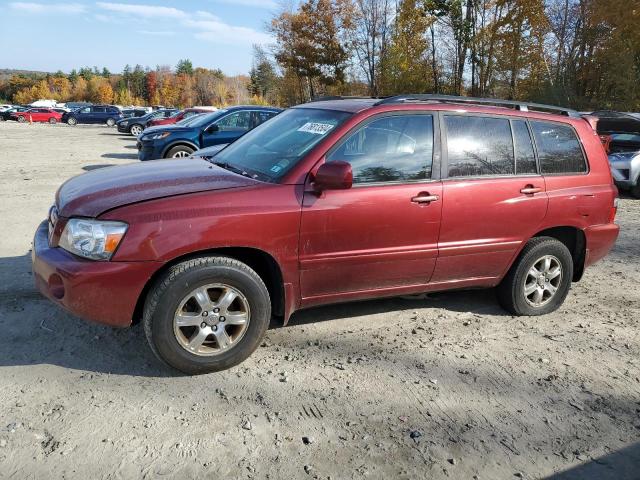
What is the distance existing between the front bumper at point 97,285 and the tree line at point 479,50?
28.8 metres

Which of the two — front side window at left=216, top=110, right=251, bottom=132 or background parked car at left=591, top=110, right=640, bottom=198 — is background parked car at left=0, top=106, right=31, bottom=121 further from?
background parked car at left=591, top=110, right=640, bottom=198

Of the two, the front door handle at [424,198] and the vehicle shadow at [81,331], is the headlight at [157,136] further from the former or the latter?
the front door handle at [424,198]

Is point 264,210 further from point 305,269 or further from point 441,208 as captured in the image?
point 441,208

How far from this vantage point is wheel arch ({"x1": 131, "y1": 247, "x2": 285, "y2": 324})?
327 centimetres

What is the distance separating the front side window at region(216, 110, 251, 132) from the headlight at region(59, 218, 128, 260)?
28.7 feet

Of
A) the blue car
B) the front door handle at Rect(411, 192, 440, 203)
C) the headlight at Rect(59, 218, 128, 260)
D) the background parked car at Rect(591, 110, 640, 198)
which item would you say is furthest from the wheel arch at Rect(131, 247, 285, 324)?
the background parked car at Rect(591, 110, 640, 198)

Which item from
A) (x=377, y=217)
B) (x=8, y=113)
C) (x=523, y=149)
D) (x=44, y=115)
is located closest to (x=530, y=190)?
(x=523, y=149)

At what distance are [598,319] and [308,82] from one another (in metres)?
45.8

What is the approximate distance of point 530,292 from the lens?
4539 mm

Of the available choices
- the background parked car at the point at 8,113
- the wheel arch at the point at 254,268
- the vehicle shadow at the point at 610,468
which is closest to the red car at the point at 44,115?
the background parked car at the point at 8,113

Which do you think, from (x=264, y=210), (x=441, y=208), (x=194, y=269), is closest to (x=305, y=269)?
(x=264, y=210)

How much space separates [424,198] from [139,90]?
116329mm

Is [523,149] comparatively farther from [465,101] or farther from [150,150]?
[150,150]

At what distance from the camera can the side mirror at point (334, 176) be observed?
3365mm
